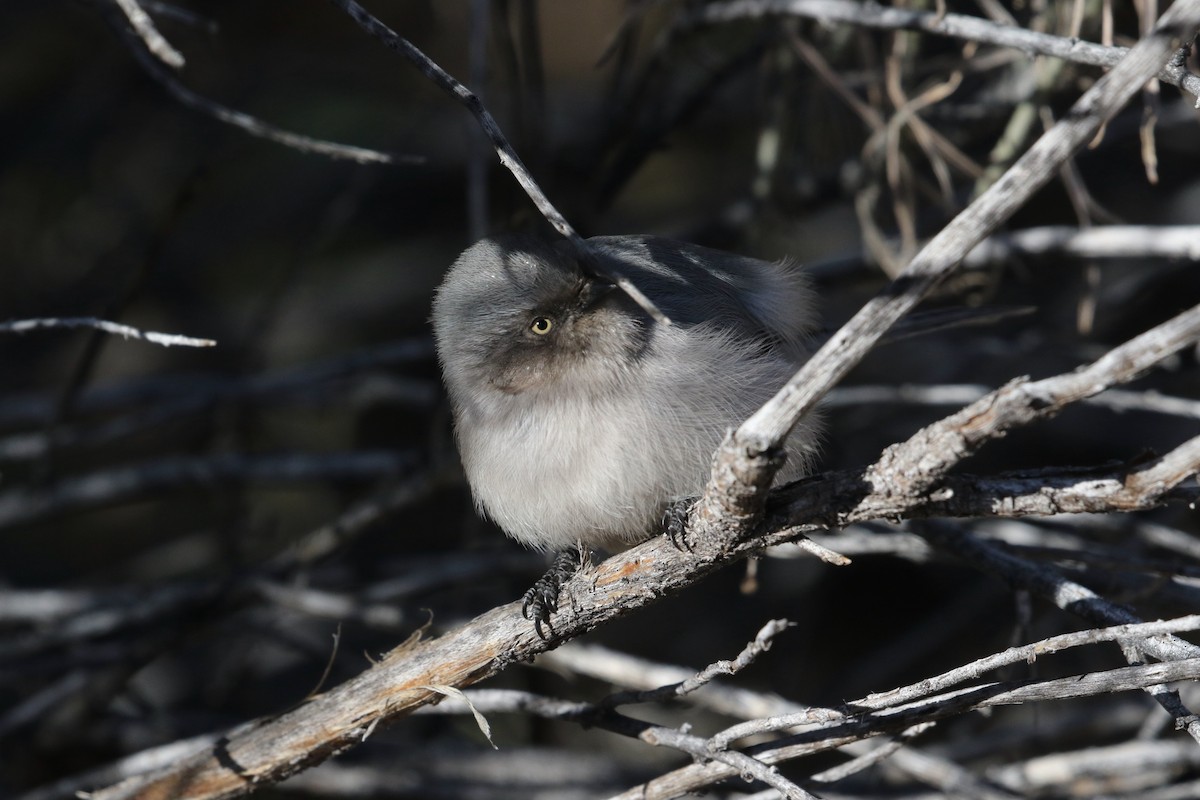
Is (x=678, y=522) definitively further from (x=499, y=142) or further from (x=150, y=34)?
(x=150, y=34)

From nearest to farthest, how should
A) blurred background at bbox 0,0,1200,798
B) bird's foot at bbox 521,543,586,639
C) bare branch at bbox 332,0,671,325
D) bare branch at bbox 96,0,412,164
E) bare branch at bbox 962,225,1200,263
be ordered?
bare branch at bbox 332,0,671,325
bird's foot at bbox 521,543,586,639
bare branch at bbox 96,0,412,164
bare branch at bbox 962,225,1200,263
blurred background at bbox 0,0,1200,798

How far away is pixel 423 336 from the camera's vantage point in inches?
199

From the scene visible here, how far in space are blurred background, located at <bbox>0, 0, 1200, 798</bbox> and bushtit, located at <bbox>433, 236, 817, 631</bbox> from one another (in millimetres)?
500

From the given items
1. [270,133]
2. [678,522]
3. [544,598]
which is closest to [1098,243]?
[678,522]

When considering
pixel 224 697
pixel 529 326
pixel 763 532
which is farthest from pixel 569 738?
pixel 763 532

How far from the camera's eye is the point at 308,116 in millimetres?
5812

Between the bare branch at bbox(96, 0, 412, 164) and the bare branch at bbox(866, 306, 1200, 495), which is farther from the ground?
the bare branch at bbox(96, 0, 412, 164)

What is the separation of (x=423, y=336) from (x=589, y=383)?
245 cm

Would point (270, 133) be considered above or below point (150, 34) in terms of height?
below

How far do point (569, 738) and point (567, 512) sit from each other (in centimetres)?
244

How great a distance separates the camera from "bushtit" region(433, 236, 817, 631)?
2.69m

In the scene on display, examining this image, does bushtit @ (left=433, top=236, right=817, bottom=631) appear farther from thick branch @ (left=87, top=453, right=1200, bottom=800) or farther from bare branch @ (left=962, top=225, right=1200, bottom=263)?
bare branch @ (left=962, top=225, right=1200, bottom=263)

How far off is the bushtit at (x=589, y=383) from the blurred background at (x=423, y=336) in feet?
1.64

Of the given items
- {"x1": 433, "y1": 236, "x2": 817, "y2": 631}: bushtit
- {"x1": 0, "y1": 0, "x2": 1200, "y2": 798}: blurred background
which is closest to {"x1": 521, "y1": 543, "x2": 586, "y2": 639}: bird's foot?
{"x1": 433, "y1": 236, "x2": 817, "y2": 631}: bushtit
